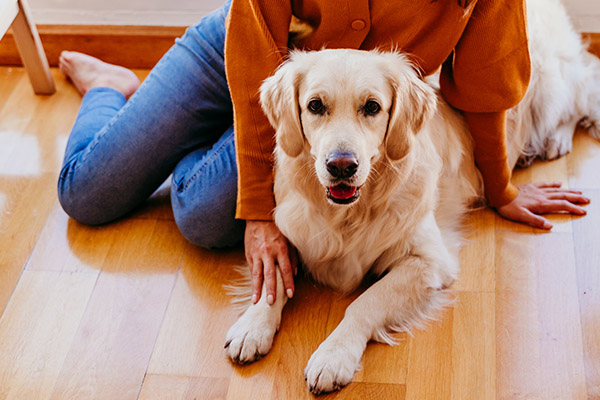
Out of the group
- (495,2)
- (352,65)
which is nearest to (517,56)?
(495,2)

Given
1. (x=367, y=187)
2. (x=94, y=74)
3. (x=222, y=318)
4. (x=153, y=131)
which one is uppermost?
(x=367, y=187)

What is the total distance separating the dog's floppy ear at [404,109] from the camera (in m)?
1.72

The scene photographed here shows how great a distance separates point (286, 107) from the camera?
177 cm

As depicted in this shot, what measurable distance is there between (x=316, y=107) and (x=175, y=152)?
0.72 metres

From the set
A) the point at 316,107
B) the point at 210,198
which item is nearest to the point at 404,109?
the point at 316,107

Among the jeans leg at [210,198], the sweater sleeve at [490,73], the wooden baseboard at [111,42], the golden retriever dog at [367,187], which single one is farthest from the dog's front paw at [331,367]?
the wooden baseboard at [111,42]

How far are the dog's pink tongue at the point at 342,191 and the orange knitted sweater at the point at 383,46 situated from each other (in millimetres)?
321

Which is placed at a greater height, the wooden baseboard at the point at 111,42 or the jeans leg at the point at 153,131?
the jeans leg at the point at 153,131

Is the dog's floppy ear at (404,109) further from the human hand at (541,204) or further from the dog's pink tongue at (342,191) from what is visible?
the human hand at (541,204)

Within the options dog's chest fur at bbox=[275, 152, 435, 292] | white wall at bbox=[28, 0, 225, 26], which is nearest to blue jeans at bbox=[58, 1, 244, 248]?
dog's chest fur at bbox=[275, 152, 435, 292]

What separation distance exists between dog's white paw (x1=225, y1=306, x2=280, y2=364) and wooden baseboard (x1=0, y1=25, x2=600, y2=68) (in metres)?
1.39

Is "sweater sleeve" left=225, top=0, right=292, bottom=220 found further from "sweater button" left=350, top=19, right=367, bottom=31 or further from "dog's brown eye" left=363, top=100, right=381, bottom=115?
"dog's brown eye" left=363, top=100, right=381, bottom=115

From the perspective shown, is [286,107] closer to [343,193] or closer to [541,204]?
[343,193]

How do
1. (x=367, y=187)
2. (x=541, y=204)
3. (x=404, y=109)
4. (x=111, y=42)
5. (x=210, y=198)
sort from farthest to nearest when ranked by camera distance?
(x=111, y=42), (x=541, y=204), (x=210, y=198), (x=367, y=187), (x=404, y=109)
